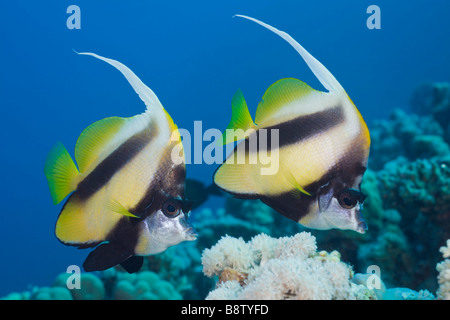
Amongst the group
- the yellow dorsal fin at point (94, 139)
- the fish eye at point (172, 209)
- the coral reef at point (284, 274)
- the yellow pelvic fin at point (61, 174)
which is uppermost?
the yellow dorsal fin at point (94, 139)

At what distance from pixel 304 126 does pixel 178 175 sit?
1.88 feet

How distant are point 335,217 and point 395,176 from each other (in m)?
3.51

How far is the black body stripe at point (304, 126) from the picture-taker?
1.29m

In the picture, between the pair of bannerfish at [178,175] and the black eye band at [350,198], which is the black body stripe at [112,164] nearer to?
the pair of bannerfish at [178,175]

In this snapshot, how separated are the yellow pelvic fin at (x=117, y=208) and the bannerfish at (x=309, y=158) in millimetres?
381

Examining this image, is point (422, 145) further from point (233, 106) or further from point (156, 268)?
point (233, 106)

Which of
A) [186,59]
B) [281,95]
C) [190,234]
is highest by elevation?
[186,59]

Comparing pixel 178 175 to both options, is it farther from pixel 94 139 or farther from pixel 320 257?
pixel 320 257

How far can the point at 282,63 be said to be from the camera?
76625 millimetres

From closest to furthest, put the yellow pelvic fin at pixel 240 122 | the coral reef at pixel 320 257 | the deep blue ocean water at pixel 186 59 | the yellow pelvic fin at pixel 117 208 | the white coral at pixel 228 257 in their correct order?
the yellow pelvic fin at pixel 117 208
the yellow pelvic fin at pixel 240 122
the coral reef at pixel 320 257
the white coral at pixel 228 257
the deep blue ocean water at pixel 186 59

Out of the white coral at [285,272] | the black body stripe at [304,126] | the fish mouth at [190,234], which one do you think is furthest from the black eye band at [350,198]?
the fish mouth at [190,234]

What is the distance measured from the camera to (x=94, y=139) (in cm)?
138

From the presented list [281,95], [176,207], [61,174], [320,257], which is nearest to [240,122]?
[281,95]
